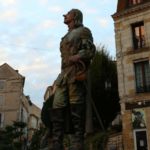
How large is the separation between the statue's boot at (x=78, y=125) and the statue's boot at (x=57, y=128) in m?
0.18

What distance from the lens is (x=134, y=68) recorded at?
32125 mm

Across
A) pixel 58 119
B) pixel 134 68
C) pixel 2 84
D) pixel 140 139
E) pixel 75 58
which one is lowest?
pixel 58 119

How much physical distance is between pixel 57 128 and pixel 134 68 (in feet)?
87.6

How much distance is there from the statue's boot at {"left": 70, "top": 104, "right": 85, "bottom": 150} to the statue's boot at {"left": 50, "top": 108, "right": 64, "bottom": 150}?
0.60 ft

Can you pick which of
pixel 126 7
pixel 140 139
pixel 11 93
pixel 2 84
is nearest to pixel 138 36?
pixel 126 7

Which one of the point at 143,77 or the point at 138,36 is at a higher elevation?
the point at 138,36

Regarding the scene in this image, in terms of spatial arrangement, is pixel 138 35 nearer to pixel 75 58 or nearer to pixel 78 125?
pixel 75 58

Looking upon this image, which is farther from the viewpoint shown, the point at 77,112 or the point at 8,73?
the point at 8,73

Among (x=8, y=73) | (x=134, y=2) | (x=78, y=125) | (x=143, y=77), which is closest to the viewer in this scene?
(x=78, y=125)

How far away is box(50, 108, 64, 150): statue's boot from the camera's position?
19.1 feet

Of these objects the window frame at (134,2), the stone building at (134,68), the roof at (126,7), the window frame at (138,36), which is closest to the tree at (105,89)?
the stone building at (134,68)

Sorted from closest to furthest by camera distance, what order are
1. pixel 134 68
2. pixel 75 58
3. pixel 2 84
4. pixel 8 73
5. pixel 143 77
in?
pixel 75 58, pixel 143 77, pixel 134 68, pixel 2 84, pixel 8 73

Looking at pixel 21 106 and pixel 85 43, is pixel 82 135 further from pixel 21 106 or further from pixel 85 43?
pixel 21 106

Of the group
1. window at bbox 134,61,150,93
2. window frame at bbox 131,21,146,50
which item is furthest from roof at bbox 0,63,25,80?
window at bbox 134,61,150,93
